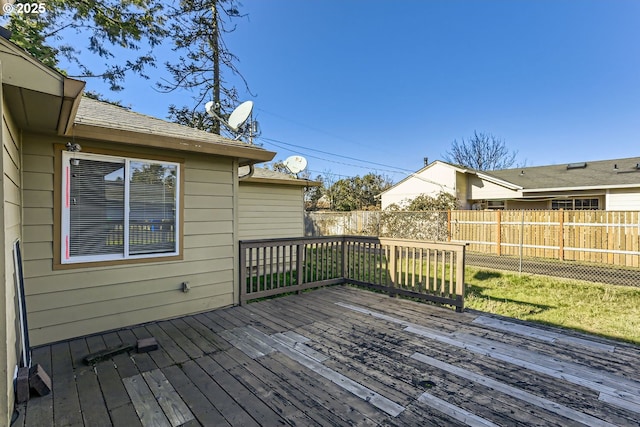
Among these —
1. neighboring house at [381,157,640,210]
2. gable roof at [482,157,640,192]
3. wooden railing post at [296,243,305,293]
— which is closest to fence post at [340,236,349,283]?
wooden railing post at [296,243,305,293]

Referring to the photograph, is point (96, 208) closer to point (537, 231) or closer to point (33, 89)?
point (33, 89)

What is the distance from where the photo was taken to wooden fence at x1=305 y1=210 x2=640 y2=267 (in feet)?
23.9

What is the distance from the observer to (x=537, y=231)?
28.9 ft

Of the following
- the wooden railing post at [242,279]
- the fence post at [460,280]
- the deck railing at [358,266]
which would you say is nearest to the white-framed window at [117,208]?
the wooden railing post at [242,279]

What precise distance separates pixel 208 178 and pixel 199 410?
2816 millimetres

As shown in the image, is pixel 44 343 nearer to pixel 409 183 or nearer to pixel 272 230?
pixel 272 230

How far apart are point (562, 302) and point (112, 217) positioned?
6978 millimetres

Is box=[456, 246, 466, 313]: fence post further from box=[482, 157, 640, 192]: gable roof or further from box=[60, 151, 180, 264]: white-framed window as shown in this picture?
box=[482, 157, 640, 192]: gable roof

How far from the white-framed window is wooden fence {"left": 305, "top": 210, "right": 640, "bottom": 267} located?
755 cm

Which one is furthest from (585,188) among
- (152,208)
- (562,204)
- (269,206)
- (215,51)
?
(215,51)

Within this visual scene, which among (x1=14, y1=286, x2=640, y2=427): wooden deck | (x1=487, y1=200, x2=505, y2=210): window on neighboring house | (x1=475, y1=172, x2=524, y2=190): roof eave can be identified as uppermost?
(x1=475, y1=172, x2=524, y2=190): roof eave

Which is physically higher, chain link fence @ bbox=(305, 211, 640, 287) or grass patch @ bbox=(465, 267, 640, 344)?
chain link fence @ bbox=(305, 211, 640, 287)

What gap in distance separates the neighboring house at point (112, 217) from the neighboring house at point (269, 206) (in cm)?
293

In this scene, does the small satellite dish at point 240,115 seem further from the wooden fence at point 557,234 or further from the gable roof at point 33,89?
the wooden fence at point 557,234
